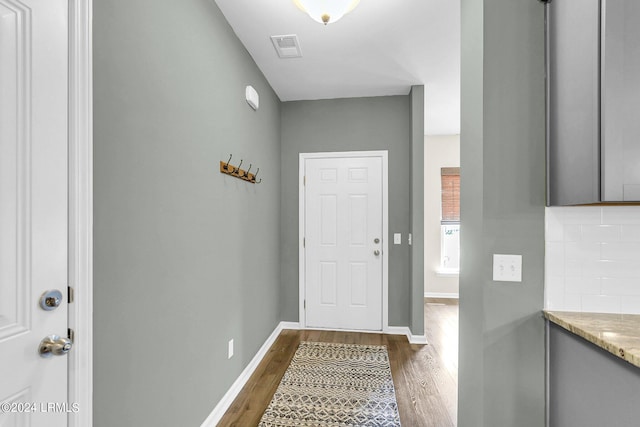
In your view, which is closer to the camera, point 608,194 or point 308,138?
point 608,194

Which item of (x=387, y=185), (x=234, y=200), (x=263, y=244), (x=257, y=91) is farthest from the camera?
(x=387, y=185)

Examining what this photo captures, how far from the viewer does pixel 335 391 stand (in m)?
2.28

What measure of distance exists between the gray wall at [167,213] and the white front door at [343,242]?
Result: 4.00 feet

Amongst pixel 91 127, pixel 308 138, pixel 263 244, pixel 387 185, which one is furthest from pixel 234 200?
pixel 387 185

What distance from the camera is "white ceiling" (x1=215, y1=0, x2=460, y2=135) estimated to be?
6.82 ft

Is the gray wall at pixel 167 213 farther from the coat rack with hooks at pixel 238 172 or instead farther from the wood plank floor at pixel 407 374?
the wood plank floor at pixel 407 374

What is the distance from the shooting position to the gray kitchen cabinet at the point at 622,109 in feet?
3.11

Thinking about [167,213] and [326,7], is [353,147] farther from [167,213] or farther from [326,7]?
[167,213]

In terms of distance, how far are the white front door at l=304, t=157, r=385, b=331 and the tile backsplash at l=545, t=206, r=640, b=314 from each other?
233cm

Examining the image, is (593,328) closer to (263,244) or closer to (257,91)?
(263,244)

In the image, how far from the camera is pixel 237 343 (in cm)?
232

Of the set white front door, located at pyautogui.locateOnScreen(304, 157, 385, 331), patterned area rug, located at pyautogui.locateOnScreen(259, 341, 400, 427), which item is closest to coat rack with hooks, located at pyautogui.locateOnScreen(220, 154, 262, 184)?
white front door, located at pyautogui.locateOnScreen(304, 157, 385, 331)

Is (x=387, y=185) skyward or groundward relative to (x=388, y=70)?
groundward

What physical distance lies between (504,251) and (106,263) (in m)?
1.52
